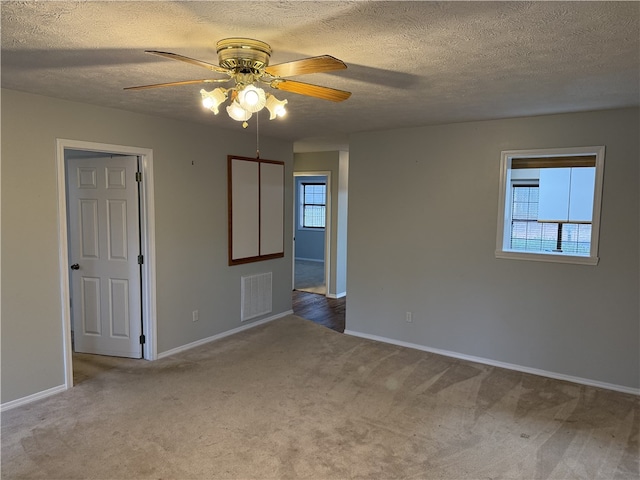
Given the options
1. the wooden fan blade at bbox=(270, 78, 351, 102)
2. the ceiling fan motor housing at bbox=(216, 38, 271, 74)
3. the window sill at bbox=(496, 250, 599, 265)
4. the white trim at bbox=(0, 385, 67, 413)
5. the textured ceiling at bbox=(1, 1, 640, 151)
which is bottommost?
the white trim at bbox=(0, 385, 67, 413)

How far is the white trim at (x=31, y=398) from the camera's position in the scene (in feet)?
10.3

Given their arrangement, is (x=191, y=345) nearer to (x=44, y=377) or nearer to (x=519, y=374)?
(x=44, y=377)

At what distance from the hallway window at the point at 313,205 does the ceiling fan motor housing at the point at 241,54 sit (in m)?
8.67

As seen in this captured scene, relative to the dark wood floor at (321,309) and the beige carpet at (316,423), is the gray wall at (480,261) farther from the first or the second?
the dark wood floor at (321,309)

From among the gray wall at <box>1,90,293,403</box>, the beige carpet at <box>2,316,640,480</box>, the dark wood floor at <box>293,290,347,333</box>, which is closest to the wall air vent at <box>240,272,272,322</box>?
the gray wall at <box>1,90,293,403</box>

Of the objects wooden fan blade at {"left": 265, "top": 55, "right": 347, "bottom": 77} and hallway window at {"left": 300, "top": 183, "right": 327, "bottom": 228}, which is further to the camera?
hallway window at {"left": 300, "top": 183, "right": 327, "bottom": 228}

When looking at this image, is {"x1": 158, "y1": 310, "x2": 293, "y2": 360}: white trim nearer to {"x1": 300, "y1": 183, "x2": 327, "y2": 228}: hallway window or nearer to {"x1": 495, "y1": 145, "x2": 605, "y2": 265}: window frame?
{"x1": 495, "y1": 145, "x2": 605, "y2": 265}: window frame

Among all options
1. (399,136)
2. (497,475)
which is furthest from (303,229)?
(497,475)

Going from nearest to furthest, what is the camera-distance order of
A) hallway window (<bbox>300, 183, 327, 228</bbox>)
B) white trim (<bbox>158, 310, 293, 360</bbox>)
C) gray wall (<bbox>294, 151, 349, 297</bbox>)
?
1. white trim (<bbox>158, 310, 293, 360</bbox>)
2. gray wall (<bbox>294, 151, 349, 297</bbox>)
3. hallway window (<bbox>300, 183, 327, 228</bbox>)

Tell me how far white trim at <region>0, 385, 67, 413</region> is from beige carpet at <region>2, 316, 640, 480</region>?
0.06 m

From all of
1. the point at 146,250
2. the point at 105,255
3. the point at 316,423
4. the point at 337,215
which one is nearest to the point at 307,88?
the point at 316,423

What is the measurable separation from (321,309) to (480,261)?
268cm

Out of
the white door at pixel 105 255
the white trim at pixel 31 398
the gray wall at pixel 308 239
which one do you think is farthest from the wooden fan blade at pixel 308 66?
the gray wall at pixel 308 239

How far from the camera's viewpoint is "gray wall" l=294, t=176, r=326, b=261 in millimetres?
10664
